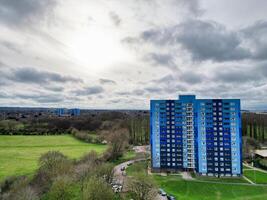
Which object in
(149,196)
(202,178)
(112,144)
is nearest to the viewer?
(149,196)

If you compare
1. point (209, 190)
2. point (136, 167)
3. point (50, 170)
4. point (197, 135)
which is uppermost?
point (197, 135)

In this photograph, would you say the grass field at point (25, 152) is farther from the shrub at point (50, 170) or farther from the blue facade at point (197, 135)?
the blue facade at point (197, 135)

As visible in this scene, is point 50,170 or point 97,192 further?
point 50,170

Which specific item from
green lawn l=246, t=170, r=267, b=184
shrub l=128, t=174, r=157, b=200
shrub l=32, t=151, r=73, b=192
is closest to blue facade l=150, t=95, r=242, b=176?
green lawn l=246, t=170, r=267, b=184

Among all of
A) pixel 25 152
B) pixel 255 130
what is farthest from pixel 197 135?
pixel 25 152

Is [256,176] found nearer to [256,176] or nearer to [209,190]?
[256,176]

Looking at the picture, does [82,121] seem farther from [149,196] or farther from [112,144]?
[149,196]

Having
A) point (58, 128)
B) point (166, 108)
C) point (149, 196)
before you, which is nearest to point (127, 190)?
point (149, 196)

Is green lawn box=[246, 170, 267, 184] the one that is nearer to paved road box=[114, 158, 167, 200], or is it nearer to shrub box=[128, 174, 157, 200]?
paved road box=[114, 158, 167, 200]
